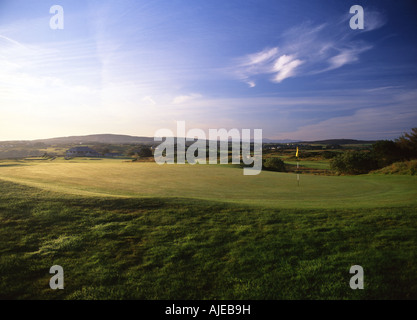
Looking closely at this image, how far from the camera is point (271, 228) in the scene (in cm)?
736

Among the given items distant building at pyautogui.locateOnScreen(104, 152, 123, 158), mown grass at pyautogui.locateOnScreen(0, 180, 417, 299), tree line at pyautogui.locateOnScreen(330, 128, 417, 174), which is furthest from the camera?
distant building at pyautogui.locateOnScreen(104, 152, 123, 158)

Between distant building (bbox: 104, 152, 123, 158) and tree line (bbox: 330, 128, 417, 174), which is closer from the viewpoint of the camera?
tree line (bbox: 330, 128, 417, 174)

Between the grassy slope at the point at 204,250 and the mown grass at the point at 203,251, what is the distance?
0.08 ft

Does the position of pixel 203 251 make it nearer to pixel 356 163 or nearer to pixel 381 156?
pixel 356 163

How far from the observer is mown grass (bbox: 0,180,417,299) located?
4719 mm

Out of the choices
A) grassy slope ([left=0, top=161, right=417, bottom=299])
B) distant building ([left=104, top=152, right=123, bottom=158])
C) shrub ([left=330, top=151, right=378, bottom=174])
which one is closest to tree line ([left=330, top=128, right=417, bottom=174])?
shrub ([left=330, top=151, right=378, bottom=174])

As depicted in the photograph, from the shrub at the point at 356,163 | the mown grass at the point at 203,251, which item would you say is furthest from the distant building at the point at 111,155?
the mown grass at the point at 203,251

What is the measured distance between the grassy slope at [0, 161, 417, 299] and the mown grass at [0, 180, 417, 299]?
25mm

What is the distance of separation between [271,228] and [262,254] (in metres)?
1.64

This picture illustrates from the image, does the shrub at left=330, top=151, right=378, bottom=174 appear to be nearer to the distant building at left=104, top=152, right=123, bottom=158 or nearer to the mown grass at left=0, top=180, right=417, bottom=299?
the mown grass at left=0, top=180, right=417, bottom=299
